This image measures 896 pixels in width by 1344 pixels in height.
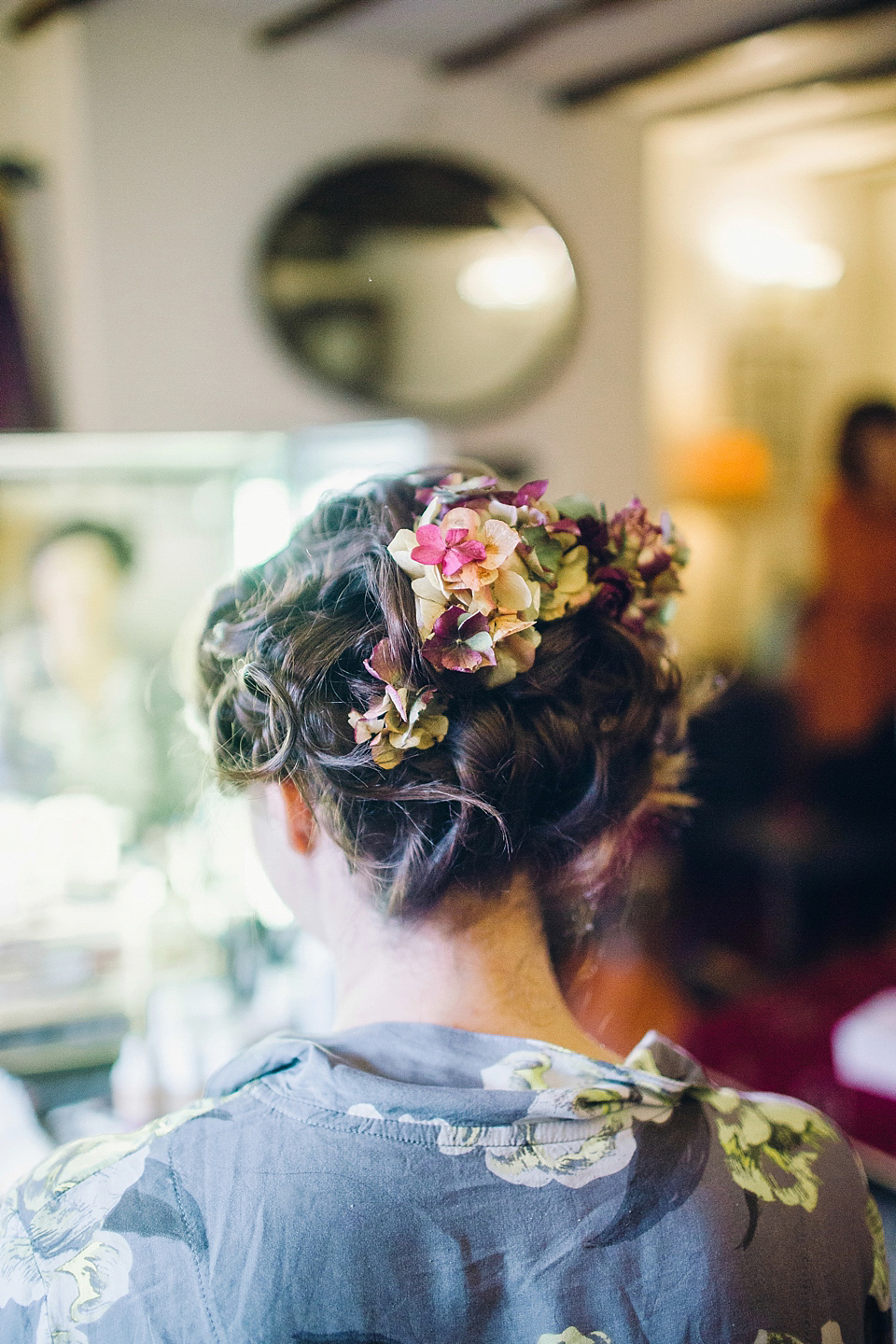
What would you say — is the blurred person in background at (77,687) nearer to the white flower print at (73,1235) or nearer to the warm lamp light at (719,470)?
the white flower print at (73,1235)

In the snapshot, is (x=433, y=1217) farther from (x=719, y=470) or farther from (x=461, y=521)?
(x=719, y=470)

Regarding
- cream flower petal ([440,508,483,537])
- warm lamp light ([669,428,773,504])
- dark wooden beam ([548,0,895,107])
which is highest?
dark wooden beam ([548,0,895,107])

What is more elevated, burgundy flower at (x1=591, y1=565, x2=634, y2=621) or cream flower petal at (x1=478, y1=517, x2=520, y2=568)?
cream flower petal at (x1=478, y1=517, x2=520, y2=568)

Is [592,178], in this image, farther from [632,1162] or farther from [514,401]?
[632,1162]

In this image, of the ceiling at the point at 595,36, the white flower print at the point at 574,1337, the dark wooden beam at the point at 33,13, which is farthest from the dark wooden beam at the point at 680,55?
the white flower print at the point at 574,1337

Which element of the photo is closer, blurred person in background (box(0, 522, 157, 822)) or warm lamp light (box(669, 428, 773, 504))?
blurred person in background (box(0, 522, 157, 822))

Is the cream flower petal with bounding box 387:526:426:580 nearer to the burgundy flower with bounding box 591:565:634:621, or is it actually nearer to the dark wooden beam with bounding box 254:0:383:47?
the burgundy flower with bounding box 591:565:634:621

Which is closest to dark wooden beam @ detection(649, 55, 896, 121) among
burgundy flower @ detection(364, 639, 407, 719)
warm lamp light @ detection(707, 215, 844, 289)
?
warm lamp light @ detection(707, 215, 844, 289)

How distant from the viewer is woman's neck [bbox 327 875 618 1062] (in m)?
0.71

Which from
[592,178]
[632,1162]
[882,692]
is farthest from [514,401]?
[632,1162]

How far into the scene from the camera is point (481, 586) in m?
0.69

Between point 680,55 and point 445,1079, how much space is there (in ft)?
8.00

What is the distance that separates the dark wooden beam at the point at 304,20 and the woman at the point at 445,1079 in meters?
1.66

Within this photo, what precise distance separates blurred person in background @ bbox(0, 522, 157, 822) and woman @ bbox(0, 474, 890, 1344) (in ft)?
1.79
